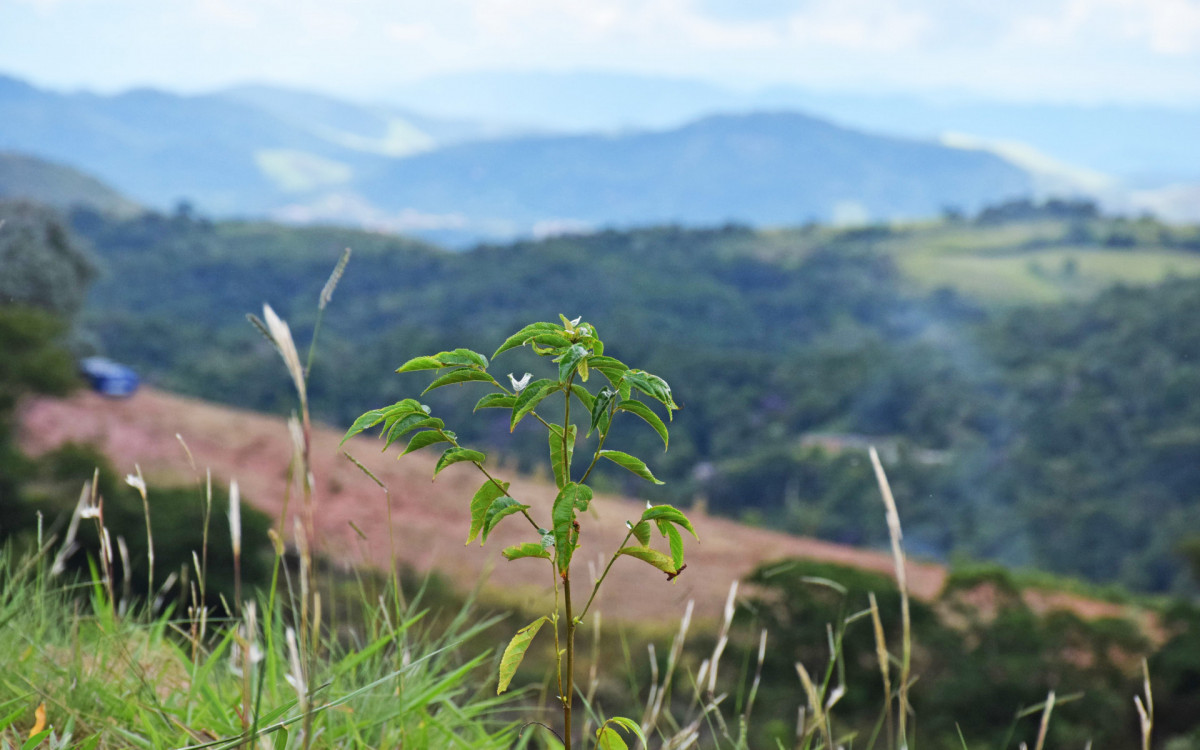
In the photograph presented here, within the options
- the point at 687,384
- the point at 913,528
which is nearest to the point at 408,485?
the point at 913,528

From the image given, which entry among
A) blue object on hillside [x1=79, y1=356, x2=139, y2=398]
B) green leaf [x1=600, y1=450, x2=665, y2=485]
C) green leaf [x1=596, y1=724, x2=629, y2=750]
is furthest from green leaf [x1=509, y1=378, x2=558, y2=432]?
blue object on hillside [x1=79, y1=356, x2=139, y2=398]

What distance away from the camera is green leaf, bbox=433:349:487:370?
1.22 meters

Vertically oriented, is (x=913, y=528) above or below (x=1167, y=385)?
below

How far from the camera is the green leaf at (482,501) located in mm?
1304

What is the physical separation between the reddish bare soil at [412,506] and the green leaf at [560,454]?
36.6 ft

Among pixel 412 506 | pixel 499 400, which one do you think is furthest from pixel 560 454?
pixel 412 506

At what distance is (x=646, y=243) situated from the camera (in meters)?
90.5

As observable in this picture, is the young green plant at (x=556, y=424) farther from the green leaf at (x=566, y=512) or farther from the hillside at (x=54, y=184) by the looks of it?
the hillside at (x=54, y=184)

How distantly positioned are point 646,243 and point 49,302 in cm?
6509

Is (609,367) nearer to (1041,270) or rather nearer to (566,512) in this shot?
(566,512)

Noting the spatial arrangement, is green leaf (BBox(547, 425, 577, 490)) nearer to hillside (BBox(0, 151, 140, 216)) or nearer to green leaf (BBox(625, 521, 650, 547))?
green leaf (BBox(625, 521, 650, 547))

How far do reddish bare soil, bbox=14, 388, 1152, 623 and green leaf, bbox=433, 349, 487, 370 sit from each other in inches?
447

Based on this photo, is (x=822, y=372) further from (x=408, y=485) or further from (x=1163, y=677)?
(x=1163, y=677)

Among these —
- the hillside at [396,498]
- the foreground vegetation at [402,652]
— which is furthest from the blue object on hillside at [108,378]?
the foreground vegetation at [402,652]
